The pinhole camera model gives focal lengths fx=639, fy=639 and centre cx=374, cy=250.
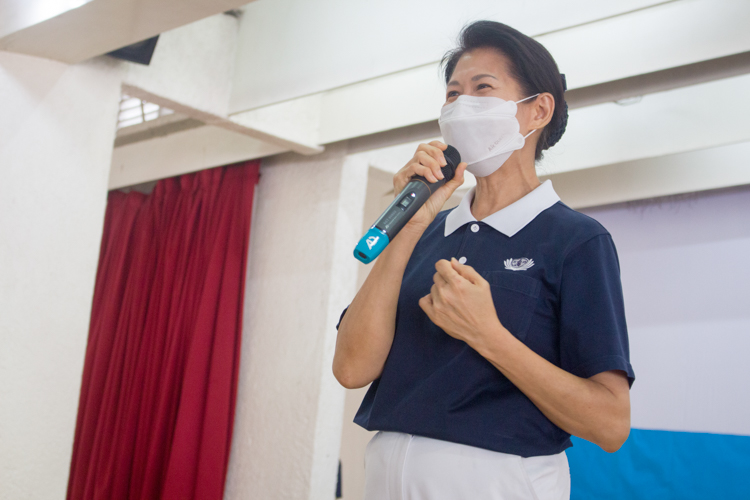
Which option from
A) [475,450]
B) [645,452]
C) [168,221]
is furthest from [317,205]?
[475,450]

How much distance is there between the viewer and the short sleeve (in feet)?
3.53

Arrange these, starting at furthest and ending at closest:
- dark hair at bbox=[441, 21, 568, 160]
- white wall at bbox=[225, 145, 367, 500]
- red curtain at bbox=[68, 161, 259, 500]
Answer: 1. red curtain at bbox=[68, 161, 259, 500]
2. white wall at bbox=[225, 145, 367, 500]
3. dark hair at bbox=[441, 21, 568, 160]

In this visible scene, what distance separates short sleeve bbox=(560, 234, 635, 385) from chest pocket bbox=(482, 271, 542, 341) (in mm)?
54

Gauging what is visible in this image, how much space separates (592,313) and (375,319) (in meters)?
0.42

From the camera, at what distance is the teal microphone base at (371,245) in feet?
3.55

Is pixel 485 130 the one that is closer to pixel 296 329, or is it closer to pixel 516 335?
pixel 516 335

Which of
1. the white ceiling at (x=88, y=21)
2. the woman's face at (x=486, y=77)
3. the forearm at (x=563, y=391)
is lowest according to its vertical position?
the forearm at (x=563, y=391)

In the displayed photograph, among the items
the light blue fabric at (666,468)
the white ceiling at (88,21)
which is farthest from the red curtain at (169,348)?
the light blue fabric at (666,468)

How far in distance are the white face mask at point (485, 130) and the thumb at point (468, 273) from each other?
0.39 metres

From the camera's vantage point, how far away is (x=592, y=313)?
110 centimetres

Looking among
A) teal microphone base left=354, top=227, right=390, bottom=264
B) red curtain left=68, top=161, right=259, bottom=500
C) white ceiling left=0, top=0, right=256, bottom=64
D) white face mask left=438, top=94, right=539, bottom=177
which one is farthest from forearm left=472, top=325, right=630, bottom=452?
red curtain left=68, top=161, right=259, bottom=500

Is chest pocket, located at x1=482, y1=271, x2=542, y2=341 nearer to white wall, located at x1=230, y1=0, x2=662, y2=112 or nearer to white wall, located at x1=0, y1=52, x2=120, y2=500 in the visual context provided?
white wall, located at x1=230, y1=0, x2=662, y2=112

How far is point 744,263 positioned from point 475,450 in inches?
140

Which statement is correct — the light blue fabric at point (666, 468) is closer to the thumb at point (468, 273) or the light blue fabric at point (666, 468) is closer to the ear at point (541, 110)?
the ear at point (541, 110)
